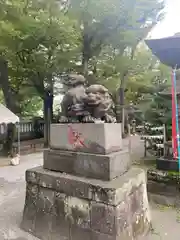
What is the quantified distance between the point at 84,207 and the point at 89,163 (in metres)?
0.59

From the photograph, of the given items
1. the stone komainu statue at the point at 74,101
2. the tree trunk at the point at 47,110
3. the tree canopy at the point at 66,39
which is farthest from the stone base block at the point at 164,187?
the tree trunk at the point at 47,110

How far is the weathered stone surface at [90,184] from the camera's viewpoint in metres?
2.63

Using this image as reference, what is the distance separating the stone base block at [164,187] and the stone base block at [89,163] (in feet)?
4.41

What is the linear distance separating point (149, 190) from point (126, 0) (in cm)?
960

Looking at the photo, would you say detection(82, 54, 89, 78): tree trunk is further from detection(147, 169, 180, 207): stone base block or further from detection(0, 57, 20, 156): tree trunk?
detection(147, 169, 180, 207): stone base block

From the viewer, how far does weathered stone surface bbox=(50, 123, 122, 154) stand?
2934 millimetres

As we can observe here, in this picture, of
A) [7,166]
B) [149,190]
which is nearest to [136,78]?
[7,166]

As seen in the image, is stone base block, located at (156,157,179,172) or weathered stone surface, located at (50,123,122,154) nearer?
weathered stone surface, located at (50,123,122,154)

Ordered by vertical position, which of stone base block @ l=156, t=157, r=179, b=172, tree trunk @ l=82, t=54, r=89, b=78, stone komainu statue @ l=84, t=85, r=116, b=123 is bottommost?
stone base block @ l=156, t=157, r=179, b=172

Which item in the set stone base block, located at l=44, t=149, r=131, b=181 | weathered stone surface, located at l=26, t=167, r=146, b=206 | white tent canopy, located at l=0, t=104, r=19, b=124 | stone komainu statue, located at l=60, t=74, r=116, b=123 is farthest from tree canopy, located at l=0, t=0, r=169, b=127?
weathered stone surface, located at l=26, t=167, r=146, b=206

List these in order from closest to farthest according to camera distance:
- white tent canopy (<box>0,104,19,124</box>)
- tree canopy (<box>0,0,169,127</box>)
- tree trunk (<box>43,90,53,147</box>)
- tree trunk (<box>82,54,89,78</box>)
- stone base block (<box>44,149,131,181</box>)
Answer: stone base block (<box>44,149,131,181</box>)
white tent canopy (<box>0,104,19,124</box>)
tree canopy (<box>0,0,169,127</box>)
tree trunk (<box>82,54,89,78</box>)
tree trunk (<box>43,90,53,147</box>)

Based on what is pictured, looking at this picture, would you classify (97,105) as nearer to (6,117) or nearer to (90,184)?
(90,184)

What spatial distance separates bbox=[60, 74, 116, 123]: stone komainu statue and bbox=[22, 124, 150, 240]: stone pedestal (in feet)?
0.50

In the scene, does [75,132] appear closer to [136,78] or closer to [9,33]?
[9,33]
